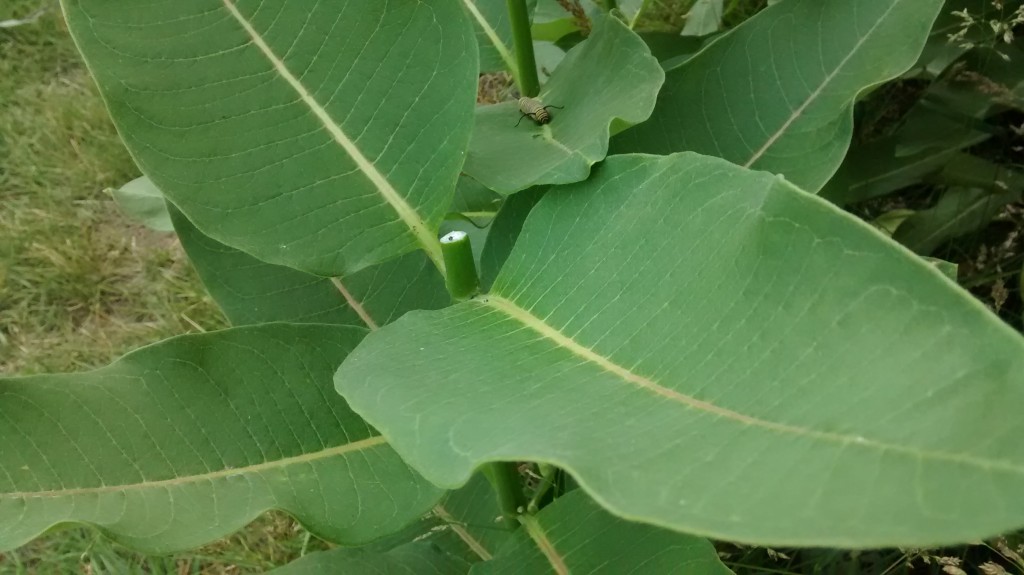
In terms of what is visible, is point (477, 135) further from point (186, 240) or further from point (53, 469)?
point (53, 469)

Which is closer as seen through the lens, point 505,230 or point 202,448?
point 202,448

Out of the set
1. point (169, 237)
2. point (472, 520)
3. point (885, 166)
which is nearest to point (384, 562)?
point (472, 520)

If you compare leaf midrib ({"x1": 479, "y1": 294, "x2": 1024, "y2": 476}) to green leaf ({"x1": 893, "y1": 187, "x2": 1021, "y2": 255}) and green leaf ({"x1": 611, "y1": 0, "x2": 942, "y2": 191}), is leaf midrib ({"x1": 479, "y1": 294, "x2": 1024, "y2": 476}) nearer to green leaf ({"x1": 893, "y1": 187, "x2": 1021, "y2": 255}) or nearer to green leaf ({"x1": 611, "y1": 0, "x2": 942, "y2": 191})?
green leaf ({"x1": 611, "y1": 0, "x2": 942, "y2": 191})

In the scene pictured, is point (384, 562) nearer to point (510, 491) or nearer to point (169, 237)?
point (510, 491)

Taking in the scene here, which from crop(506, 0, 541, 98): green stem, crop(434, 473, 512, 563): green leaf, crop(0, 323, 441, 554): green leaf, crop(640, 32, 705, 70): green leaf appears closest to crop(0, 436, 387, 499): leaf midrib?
crop(0, 323, 441, 554): green leaf

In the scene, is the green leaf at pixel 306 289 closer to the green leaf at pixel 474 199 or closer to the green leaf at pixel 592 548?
the green leaf at pixel 474 199

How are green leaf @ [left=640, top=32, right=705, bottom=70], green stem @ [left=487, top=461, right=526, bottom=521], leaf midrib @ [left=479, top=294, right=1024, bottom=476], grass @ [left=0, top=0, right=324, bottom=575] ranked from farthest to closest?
grass @ [left=0, top=0, right=324, bottom=575]
green leaf @ [left=640, top=32, right=705, bottom=70]
green stem @ [left=487, top=461, right=526, bottom=521]
leaf midrib @ [left=479, top=294, right=1024, bottom=476]

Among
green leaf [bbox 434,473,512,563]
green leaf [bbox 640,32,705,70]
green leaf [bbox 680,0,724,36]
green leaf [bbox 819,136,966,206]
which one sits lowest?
green leaf [bbox 434,473,512,563]

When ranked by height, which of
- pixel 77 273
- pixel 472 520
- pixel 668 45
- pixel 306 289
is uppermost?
pixel 668 45
